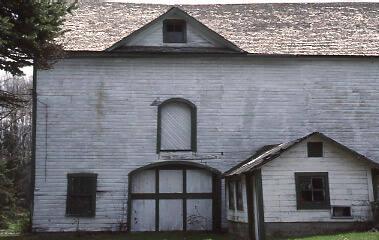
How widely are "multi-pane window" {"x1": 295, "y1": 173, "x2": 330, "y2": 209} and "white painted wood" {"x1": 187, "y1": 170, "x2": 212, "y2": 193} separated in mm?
5479

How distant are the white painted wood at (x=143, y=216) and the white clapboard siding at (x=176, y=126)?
8.25ft

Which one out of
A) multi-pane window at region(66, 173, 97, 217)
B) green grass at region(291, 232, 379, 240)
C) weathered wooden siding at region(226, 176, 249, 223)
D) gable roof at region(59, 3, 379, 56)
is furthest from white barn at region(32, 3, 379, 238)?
green grass at region(291, 232, 379, 240)

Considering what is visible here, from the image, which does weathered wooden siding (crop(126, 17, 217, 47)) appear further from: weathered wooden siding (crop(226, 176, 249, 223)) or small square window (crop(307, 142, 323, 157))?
small square window (crop(307, 142, 323, 157))

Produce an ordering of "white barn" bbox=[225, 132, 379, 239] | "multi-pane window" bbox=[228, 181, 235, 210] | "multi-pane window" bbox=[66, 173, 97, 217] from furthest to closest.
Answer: "multi-pane window" bbox=[66, 173, 97, 217] → "multi-pane window" bbox=[228, 181, 235, 210] → "white barn" bbox=[225, 132, 379, 239]

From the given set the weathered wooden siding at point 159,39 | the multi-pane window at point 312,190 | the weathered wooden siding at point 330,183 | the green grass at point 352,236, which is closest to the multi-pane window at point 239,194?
the weathered wooden siding at point 330,183

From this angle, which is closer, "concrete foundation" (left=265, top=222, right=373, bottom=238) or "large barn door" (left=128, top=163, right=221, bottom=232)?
"concrete foundation" (left=265, top=222, right=373, bottom=238)

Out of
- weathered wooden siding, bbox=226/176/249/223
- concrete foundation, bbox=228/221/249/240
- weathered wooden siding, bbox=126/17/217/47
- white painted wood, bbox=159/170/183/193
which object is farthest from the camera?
weathered wooden siding, bbox=126/17/217/47

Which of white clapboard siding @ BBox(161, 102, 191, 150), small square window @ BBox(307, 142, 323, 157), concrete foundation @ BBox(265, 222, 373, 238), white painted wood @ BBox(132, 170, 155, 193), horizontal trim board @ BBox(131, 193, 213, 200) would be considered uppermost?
white clapboard siding @ BBox(161, 102, 191, 150)

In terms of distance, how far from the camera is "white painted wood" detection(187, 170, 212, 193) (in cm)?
2181

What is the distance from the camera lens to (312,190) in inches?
685

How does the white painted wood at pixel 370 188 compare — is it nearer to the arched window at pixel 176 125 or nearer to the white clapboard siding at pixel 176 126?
the arched window at pixel 176 125

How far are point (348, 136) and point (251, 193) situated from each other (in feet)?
22.1

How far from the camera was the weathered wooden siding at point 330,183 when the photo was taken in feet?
56.0

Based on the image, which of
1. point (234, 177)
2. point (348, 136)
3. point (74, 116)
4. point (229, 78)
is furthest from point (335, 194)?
point (74, 116)
